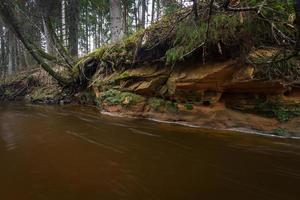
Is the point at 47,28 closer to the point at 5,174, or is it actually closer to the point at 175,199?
the point at 5,174

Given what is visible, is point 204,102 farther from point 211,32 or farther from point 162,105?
point 211,32

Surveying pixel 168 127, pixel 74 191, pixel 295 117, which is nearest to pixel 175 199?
pixel 74 191

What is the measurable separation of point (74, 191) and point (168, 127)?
296 centimetres

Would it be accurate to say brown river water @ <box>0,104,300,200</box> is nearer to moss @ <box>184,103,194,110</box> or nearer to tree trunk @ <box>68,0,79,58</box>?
moss @ <box>184,103,194,110</box>

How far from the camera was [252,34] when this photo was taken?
447 cm

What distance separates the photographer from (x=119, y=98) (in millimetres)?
6637

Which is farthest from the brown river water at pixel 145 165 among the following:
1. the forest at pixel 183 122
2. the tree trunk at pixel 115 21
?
the tree trunk at pixel 115 21

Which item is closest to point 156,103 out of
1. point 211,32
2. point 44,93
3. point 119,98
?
point 119,98

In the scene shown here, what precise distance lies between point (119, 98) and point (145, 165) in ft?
12.8

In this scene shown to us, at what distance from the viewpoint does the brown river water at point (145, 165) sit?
2262 millimetres

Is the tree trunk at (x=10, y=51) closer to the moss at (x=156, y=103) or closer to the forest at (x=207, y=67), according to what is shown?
the forest at (x=207, y=67)

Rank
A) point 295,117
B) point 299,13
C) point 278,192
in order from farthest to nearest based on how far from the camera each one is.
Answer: point 295,117, point 278,192, point 299,13

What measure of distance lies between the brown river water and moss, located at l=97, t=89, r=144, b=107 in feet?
5.49

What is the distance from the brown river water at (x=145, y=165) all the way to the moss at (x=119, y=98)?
1.67 m
